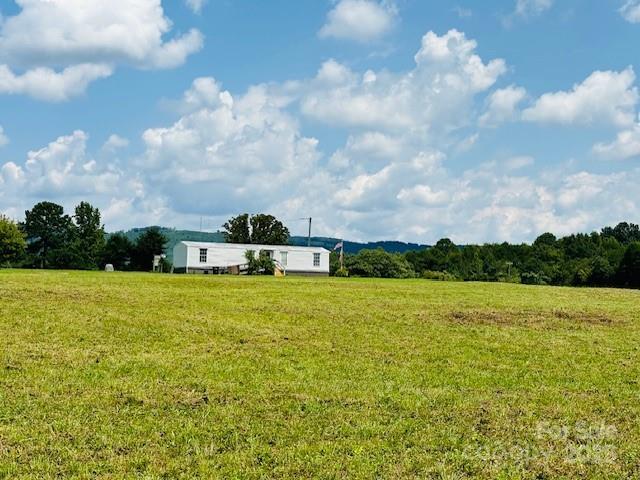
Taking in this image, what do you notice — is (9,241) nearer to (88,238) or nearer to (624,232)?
(88,238)

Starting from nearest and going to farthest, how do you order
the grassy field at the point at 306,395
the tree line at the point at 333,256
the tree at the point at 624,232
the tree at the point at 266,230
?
the grassy field at the point at 306,395
the tree line at the point at 333,256
the tree at the point at 266,230
the tree at the point at 624,232

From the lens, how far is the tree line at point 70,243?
57.4 metres

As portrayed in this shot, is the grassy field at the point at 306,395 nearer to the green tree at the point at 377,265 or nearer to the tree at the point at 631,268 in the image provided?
the green tree at the point at 377,265

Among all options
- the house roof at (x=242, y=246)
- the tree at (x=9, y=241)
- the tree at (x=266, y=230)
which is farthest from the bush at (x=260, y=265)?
the tree at (x=266, y=230)

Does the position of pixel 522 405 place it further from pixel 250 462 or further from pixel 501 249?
pixel 501 249

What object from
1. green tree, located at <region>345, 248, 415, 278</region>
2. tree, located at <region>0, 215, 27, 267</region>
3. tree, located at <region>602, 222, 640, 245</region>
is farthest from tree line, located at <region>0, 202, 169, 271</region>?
tree, located at <region>602, 222, 640, 245</region>

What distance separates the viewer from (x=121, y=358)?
10523 millimetres

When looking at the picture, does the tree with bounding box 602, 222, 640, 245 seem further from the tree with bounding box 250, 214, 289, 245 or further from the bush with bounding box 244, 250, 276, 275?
the bush with bounding box 244, 250, 276, 275

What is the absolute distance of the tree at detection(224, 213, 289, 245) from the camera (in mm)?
87938

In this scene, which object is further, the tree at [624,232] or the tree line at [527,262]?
the tree at [624,232]

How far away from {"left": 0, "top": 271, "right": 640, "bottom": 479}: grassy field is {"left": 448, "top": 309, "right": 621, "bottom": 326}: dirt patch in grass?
290mm

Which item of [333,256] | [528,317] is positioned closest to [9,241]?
[333,256]

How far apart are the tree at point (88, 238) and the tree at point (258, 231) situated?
70.4 feet

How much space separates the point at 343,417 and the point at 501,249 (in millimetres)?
88228
